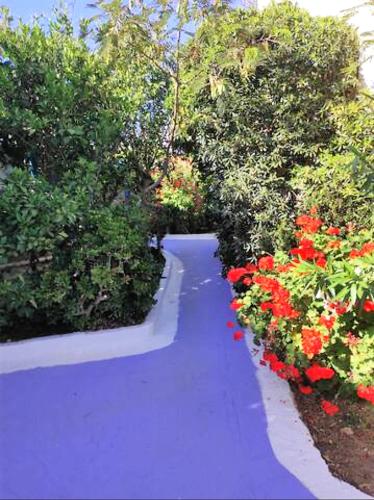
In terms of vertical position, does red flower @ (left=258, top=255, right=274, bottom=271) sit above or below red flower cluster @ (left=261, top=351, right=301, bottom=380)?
above

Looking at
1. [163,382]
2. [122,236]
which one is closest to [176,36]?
[122,236]

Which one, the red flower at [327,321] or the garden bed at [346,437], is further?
the red flower at [327,321]

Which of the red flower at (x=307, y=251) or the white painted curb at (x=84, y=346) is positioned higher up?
the red flower at (x=307, y=251)

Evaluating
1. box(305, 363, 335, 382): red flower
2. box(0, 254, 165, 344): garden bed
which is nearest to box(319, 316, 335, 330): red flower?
box(305, 363, 335, 382): red flower

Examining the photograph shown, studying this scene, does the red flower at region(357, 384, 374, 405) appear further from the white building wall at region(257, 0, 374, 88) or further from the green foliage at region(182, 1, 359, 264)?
the white building wall at region(257, 0, 374, 88)

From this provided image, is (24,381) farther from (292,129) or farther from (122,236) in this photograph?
(292,129)

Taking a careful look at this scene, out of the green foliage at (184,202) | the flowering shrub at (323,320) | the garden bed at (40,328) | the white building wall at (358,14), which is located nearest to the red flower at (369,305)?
the flowering shrub at (323,320)

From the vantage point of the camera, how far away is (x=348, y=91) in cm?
547

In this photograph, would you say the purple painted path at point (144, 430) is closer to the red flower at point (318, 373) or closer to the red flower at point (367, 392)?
the red flower at point (318, 373)

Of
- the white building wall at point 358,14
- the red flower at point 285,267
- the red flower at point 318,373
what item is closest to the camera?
the red flower at point 318,373

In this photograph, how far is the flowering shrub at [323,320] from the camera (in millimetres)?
3117

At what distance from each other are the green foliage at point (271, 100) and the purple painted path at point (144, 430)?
76.7 inches

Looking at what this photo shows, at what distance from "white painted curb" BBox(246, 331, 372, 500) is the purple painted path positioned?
0.07 metres

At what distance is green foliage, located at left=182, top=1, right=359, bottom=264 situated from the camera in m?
5.25
